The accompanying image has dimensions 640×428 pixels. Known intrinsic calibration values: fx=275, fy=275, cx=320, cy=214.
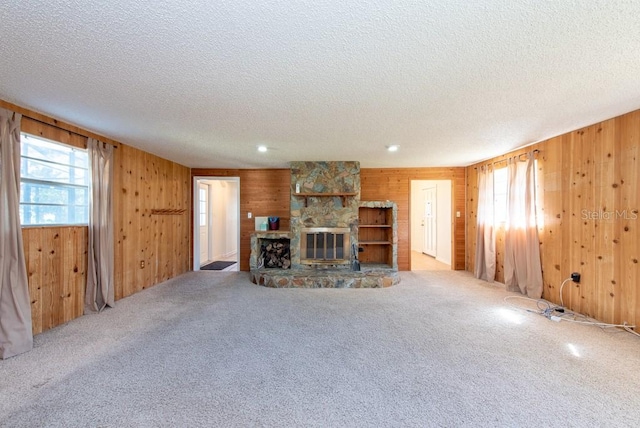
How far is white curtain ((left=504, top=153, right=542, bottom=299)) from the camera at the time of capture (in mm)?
3869

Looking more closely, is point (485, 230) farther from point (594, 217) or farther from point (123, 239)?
point (123, 239)

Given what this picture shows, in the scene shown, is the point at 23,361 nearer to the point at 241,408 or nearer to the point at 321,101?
the point at 241,408

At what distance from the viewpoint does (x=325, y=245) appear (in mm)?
5117

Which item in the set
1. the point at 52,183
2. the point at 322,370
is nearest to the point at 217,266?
the point at 52,183

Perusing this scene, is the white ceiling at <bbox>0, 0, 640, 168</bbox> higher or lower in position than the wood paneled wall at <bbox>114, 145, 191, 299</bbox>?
higher

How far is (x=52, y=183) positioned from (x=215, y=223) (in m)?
4.31

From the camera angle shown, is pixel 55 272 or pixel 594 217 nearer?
pixel 55 272

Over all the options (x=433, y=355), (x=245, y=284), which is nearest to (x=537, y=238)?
(x=433, y=355)

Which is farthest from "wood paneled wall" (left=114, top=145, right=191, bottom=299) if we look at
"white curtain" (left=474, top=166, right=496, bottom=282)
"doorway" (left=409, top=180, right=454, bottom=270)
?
"white curtain" (left=474, top=166, right=496, bottom=282)

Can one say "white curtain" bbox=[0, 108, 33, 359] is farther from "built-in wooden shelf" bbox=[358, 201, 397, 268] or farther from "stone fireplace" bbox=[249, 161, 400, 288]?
"built-in wooden shelf" bbox=[358, 201, 397, 268]

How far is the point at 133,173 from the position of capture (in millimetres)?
4180

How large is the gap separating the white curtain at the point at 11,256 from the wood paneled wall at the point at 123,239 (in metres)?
0.27

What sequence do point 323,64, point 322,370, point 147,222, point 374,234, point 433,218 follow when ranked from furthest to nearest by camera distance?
point 433,218 → point 374,234 → point 147,222 → point 322,370 → point 323,64

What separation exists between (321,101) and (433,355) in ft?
7.92
